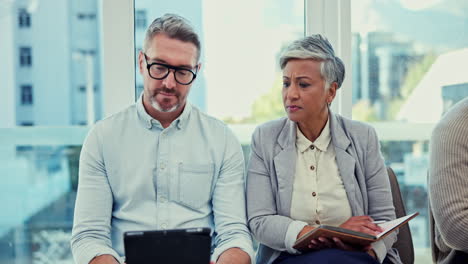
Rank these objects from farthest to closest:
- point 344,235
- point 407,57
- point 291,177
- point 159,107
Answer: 1. point 407,57
2. point 291,177
3. point 159,107
4. point 344,235

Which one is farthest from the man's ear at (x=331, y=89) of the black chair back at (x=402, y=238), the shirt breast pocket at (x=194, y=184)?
the shirt breast pocket at (x=194, y=184)

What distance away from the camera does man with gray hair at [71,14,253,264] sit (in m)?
1.83

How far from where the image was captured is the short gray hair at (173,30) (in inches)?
72.9

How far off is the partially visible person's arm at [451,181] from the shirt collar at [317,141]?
413 millimetres

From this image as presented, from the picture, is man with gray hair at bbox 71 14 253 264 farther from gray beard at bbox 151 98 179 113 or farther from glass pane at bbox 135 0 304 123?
glass pane at bbox 135 0 304 123

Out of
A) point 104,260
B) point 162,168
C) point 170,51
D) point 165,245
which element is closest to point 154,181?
point 162,168

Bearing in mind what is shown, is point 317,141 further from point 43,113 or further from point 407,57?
point 43,113

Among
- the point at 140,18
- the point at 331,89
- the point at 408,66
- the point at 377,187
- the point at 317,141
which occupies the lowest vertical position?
the point at 377,187

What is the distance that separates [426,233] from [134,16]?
6.10ft

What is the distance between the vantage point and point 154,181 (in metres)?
1.90

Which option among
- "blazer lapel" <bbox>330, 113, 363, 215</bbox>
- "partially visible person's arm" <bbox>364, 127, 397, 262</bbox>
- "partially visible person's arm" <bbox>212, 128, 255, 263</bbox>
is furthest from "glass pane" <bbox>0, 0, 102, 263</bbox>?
"partially visible person's arm" <bbox>364, 127, 397, 262</bbox>

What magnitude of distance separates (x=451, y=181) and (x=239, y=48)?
1.17 meters

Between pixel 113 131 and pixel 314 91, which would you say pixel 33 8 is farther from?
Result: pixel 314 91

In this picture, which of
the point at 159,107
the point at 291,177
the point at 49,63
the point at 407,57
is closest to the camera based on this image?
the point at 159,107
